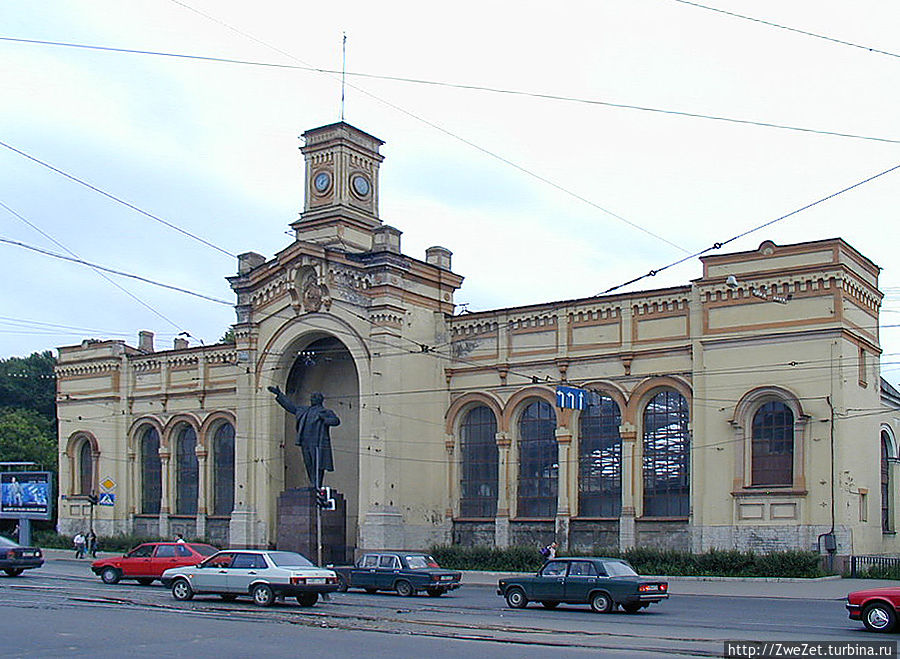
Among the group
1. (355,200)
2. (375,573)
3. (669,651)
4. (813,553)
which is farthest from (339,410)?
(669,651)

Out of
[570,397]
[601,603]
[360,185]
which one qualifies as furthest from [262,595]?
[360,185]

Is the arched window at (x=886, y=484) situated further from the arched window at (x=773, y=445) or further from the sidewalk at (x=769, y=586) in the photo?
the sidewalk at (x=769, y=586)

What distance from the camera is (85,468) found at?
58406mm

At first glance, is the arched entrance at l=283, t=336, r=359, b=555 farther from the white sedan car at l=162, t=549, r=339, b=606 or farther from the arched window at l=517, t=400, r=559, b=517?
the white sedan car at l=162, t=549, r=339, b=606

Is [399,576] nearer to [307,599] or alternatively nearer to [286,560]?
[307,599]

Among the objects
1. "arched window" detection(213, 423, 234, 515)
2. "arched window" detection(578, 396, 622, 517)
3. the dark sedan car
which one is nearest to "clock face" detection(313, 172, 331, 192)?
"arched window" detection(213, 423, 234, 515)

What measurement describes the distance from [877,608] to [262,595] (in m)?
13.2

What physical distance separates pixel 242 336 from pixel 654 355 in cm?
1880

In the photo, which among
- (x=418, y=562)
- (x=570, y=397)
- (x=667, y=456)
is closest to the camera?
(x=418, y=562)

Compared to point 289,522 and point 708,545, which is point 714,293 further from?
point 289,522

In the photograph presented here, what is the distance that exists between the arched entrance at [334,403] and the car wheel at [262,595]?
21.1m

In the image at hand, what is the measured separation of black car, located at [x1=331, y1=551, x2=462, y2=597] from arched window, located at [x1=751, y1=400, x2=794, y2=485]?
11.7m

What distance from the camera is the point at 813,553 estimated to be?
35.0 meters

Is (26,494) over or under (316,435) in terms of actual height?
under
